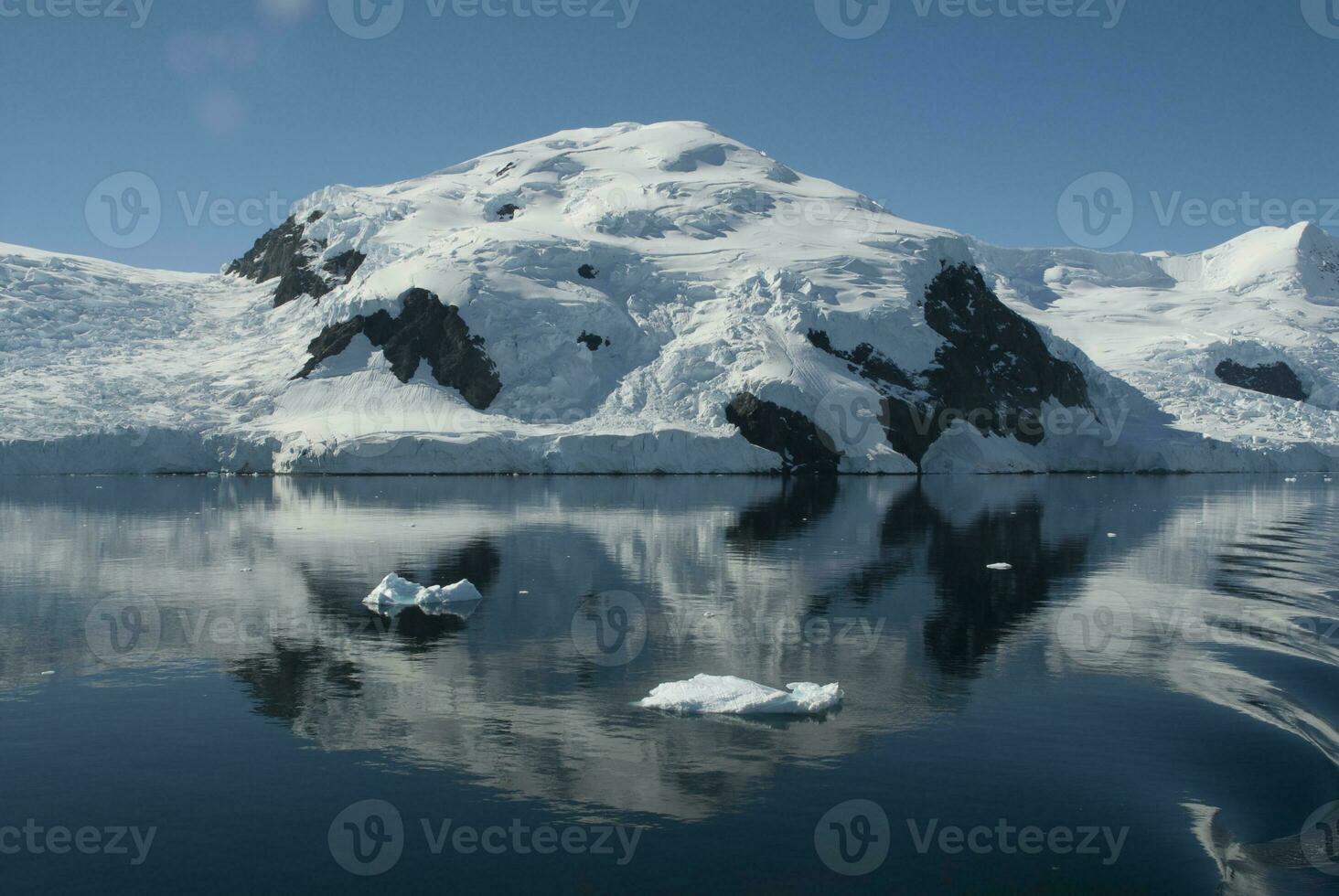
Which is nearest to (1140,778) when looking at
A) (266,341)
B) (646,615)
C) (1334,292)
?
(646,615)

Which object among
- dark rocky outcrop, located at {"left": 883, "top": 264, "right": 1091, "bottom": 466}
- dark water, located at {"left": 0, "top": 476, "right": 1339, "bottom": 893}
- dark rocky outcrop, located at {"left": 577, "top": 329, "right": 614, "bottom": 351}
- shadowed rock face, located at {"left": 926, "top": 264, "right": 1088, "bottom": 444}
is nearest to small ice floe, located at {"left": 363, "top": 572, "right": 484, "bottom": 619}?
dark water, located at {"left": 0, "top": 476, "right": 1339, "bottom": 893}

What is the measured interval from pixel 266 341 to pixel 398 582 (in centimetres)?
9350

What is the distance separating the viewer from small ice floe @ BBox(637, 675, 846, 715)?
60.8ft

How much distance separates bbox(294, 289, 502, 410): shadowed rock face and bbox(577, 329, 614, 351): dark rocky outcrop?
8.69 m

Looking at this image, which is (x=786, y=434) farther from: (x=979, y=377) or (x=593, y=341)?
(x=979, y=377)

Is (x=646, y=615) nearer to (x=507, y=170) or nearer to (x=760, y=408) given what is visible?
(x=760, y=408)

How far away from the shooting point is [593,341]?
4146 inches

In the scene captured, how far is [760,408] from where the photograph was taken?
3752 inches

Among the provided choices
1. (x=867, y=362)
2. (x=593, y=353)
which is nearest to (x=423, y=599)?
(x=593, y=353)

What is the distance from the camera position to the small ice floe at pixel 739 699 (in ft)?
60.8

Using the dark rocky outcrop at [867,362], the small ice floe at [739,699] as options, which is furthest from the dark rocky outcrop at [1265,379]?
the small ice floe at [739,699]

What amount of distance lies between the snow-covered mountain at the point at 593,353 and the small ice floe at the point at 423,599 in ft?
210

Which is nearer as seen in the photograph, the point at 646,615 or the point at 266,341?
the point at 646,615

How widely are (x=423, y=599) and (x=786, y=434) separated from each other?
70.0m
